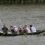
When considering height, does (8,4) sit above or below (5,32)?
below

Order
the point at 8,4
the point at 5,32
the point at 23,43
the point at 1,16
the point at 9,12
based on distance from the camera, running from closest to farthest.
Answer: the point at 23,43 < the point at 5,32 < the point at 1,16 < the point at 9,12 < the point at 8,4

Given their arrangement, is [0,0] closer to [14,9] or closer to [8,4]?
[8,4]

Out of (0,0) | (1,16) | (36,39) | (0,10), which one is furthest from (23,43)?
(0,0)

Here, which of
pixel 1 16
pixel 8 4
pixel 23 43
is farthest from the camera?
pixel 8 4

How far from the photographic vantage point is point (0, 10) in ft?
22.6

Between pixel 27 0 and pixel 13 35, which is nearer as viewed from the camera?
pixel 13 35

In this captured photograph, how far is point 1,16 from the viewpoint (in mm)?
5969

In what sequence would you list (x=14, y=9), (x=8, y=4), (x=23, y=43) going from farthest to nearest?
1. (x=8, y=4)
2. (x=14, y=9)
3. (x=23, y=43)

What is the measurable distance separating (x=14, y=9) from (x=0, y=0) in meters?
1.58

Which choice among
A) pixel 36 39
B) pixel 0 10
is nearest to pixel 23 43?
pixel 36 39

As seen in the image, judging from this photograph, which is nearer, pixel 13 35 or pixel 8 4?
pixel 13 35

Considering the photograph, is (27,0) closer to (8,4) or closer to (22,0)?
(22,0)

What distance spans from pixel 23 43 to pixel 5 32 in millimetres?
455

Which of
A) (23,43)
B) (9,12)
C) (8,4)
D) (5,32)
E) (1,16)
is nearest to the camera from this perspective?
(23,43)
